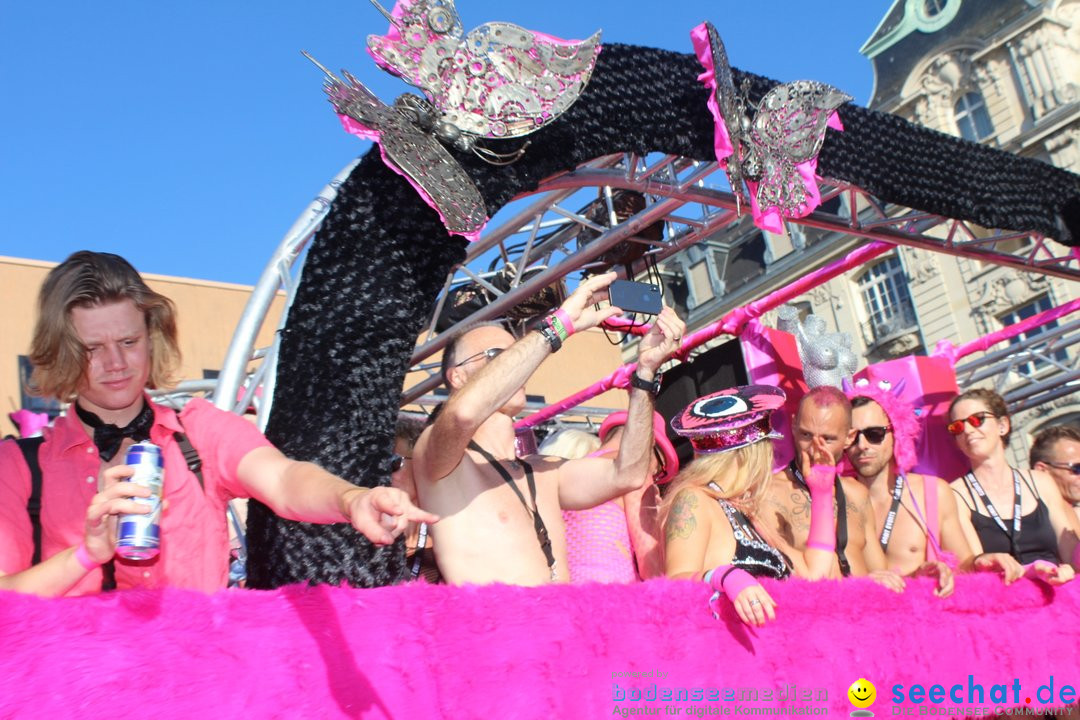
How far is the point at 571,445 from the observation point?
4.21 meters

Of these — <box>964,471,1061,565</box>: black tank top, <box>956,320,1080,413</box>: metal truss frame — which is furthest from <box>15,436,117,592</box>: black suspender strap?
<box>956,320,1080,413</box>: metal truss frame

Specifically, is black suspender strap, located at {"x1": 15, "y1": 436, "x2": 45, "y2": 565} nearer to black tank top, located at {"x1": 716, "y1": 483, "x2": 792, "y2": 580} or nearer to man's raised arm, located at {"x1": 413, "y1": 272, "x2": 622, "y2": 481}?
man's raised arm, located at {"x1": 413, "y1": 272, "x2": 622, "y2": 481}

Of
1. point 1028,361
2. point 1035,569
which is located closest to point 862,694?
point 1035,569

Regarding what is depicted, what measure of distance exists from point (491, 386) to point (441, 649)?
638 millimetres

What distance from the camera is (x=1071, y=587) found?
3.28m

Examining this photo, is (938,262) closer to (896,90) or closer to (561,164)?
(896,90)

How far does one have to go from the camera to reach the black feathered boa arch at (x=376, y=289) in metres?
2.62

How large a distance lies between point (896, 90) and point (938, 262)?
4.91m

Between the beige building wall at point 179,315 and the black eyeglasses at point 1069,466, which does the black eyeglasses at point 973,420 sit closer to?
the black eyeglasses at point 1069,466

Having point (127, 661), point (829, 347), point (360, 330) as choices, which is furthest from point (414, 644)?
point (829, 347)

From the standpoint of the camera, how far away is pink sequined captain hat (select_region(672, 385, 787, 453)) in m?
3.36

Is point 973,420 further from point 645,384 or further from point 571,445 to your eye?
point 645,384

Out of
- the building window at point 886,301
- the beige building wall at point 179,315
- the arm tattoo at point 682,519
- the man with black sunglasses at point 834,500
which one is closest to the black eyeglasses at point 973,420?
the man with black sunglasses at point 834,500

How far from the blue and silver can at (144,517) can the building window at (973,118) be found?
25963 mm
